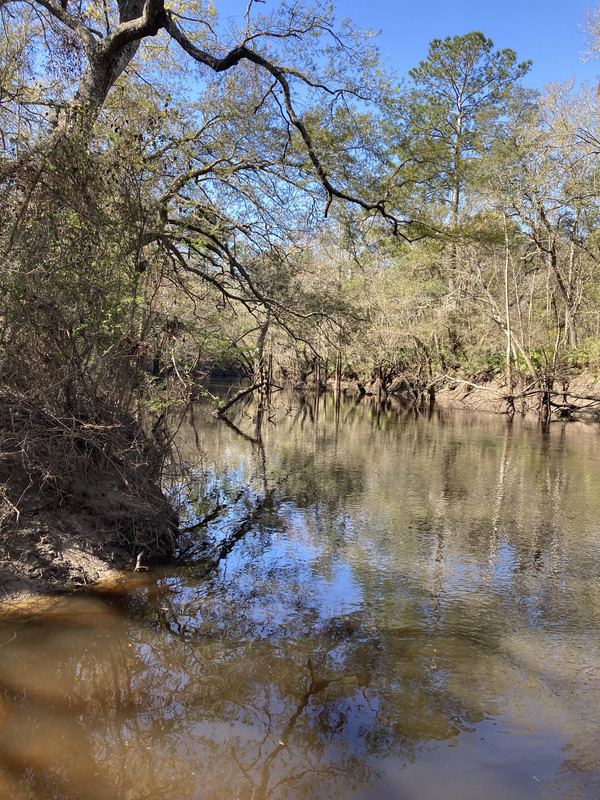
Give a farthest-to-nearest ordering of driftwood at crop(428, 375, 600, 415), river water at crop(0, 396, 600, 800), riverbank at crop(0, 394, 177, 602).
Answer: driftwood at crop(428, 375, 600, 415) < riverbank at crop(0, 394, 177, 602) < river water at crop(0, 396, 600, 800)

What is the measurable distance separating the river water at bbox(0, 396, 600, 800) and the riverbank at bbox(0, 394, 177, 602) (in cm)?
47

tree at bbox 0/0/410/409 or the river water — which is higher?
tree at bbox 0/0/410/409

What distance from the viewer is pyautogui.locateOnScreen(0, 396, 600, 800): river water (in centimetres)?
323

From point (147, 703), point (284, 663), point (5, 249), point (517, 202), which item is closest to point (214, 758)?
point (147, 703)

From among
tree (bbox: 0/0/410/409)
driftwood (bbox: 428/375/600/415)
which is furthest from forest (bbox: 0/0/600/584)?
driftwood (bbox: 428/375/600/415)

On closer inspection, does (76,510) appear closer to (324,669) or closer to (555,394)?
(324,669)

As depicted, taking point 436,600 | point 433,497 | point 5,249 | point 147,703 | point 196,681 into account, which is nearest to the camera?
point 147,703

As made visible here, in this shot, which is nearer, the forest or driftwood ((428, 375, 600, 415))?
the forest

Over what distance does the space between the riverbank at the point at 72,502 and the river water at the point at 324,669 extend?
1.55 feet

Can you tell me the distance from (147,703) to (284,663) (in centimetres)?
108

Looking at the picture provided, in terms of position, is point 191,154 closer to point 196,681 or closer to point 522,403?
point 196,681

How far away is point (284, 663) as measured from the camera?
14.5ft

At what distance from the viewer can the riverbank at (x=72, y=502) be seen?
17.1 feet

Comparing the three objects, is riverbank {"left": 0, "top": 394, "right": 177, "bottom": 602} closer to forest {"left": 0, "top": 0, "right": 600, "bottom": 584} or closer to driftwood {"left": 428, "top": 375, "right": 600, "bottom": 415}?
forest {"left": 0, "top": 0, "right": 600, "bottom": 584}
